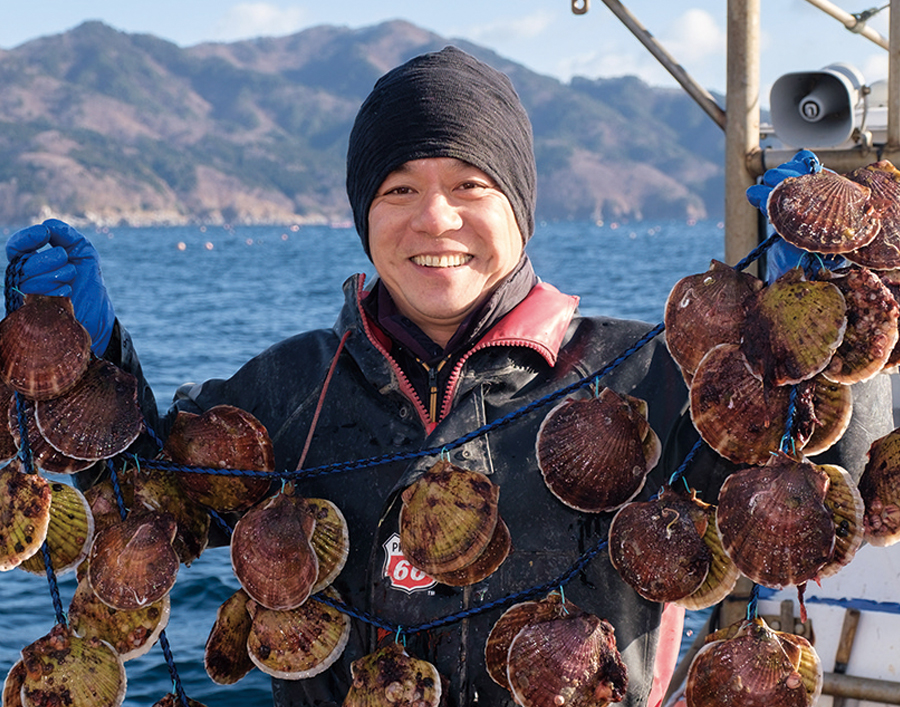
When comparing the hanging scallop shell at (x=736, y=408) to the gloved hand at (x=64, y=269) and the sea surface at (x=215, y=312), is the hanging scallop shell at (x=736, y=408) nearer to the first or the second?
the gloved hand at (x=64, y=269)

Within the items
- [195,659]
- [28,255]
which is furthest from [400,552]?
[195,659]

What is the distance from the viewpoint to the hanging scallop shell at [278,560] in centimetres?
271

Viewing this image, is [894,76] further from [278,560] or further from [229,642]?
[229,642]

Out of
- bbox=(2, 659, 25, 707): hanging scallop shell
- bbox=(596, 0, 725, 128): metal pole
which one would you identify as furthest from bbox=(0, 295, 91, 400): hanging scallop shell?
bbox=(596, 0, 725, 128): metal pole

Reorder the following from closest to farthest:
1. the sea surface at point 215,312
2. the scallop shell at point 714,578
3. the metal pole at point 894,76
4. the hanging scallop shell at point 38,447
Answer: the scallop shell at point 714,578, the hanging scallop shell at point 38,447, the metal pole at point 894,76, the sea surface at point 215,312

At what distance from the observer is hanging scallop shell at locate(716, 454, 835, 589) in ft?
7.04

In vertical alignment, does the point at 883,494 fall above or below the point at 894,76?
below

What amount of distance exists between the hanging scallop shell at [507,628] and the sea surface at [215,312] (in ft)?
21.7

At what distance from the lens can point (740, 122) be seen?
17.0 feet

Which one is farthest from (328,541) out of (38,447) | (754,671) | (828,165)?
(828,165)

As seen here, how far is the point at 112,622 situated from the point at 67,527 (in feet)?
1.07

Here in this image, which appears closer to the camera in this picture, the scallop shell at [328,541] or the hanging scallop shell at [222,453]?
the scallop shell at [328,541]

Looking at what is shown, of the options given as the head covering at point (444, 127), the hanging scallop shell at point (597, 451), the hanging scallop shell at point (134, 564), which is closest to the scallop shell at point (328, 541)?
the hanging scallop shell at point (134, 564)

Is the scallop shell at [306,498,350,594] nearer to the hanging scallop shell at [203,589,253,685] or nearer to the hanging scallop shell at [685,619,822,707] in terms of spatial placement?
the hanging scallop shell at [203,589,253,685]
